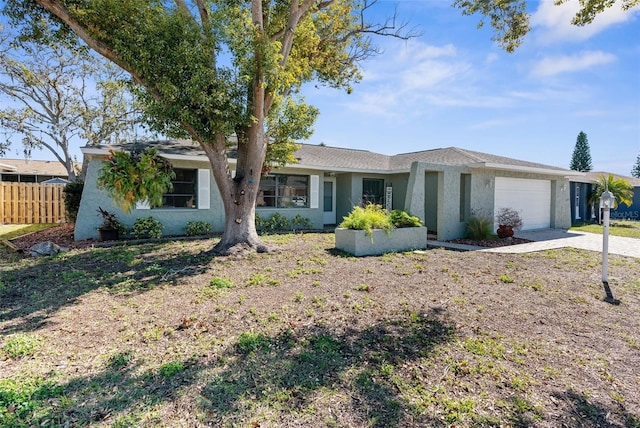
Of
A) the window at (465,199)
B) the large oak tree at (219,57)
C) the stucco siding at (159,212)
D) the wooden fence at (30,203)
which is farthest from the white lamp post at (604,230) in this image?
the wooden fence at (30,203)

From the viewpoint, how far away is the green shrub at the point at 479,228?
12133 millimetres

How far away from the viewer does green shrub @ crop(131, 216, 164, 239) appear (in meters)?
11.3

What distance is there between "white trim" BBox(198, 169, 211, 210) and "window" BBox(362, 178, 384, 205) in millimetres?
7517

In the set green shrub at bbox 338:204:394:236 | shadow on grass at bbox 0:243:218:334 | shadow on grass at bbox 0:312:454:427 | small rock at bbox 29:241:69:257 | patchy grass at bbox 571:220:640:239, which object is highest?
green shrub at bbox 338:204:394:236

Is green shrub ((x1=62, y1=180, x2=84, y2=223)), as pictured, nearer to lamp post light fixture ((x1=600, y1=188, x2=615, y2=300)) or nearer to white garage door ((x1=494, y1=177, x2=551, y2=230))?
lamp post light fixture ((x1=600, y1=188, x2=615, y2=300))

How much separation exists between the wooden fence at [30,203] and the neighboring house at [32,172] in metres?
8.90

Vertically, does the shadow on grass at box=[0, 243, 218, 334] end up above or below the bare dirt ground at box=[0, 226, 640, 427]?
above

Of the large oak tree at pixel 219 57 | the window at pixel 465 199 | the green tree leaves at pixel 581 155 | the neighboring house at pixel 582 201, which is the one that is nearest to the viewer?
the large oak tree at pixel 219 57

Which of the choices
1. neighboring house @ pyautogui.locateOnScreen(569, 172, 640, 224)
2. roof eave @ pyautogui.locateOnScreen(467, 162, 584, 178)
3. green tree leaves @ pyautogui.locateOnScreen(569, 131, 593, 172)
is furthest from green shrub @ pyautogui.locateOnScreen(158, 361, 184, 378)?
green tree leaves @ pyautogui.locateOnScreen(569, 131, 593, 172)

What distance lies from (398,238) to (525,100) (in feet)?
27.7

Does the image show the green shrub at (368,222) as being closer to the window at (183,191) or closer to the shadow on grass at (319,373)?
the shadow on grass at (319,373)

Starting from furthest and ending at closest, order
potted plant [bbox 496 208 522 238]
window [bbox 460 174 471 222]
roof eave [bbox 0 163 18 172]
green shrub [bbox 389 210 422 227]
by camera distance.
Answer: roof eave [bbox 0 163 18 172], potted plant [bbox 496 208 522 238], window [bbox 460 174 471 222], green shrub [bbox 389 210 422 227]

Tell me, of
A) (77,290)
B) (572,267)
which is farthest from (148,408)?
(572,267)

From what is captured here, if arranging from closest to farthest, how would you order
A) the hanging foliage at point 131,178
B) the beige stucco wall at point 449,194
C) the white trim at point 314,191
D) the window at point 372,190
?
the hanging foliage at point 131,178, the beige stucco wall at point 449,194, the white trim at point 314,191, the window at point 372,190
